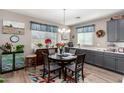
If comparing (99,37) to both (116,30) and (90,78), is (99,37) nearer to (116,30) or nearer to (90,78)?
(116,30)

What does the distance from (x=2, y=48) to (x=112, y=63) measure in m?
3.99

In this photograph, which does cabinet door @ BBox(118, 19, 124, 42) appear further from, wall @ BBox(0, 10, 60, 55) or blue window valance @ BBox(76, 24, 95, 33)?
wall @ BBox(0, 10, 60, 55)

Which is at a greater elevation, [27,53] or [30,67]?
[27,53]

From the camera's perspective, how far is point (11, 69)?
13.7 feet

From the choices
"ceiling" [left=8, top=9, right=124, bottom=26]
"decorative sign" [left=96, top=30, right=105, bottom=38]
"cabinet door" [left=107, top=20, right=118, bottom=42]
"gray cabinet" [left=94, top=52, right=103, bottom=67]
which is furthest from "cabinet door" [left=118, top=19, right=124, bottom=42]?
"decorative sign" [left=96, top=30, right=105, bottom=38]

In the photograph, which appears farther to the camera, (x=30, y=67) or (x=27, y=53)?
(x=27, y=53)

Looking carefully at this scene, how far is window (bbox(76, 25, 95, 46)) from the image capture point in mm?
6084

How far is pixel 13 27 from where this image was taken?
4.58 m

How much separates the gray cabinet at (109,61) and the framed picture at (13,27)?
140 inches

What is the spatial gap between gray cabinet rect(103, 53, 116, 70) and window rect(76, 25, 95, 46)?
173 centimetres
